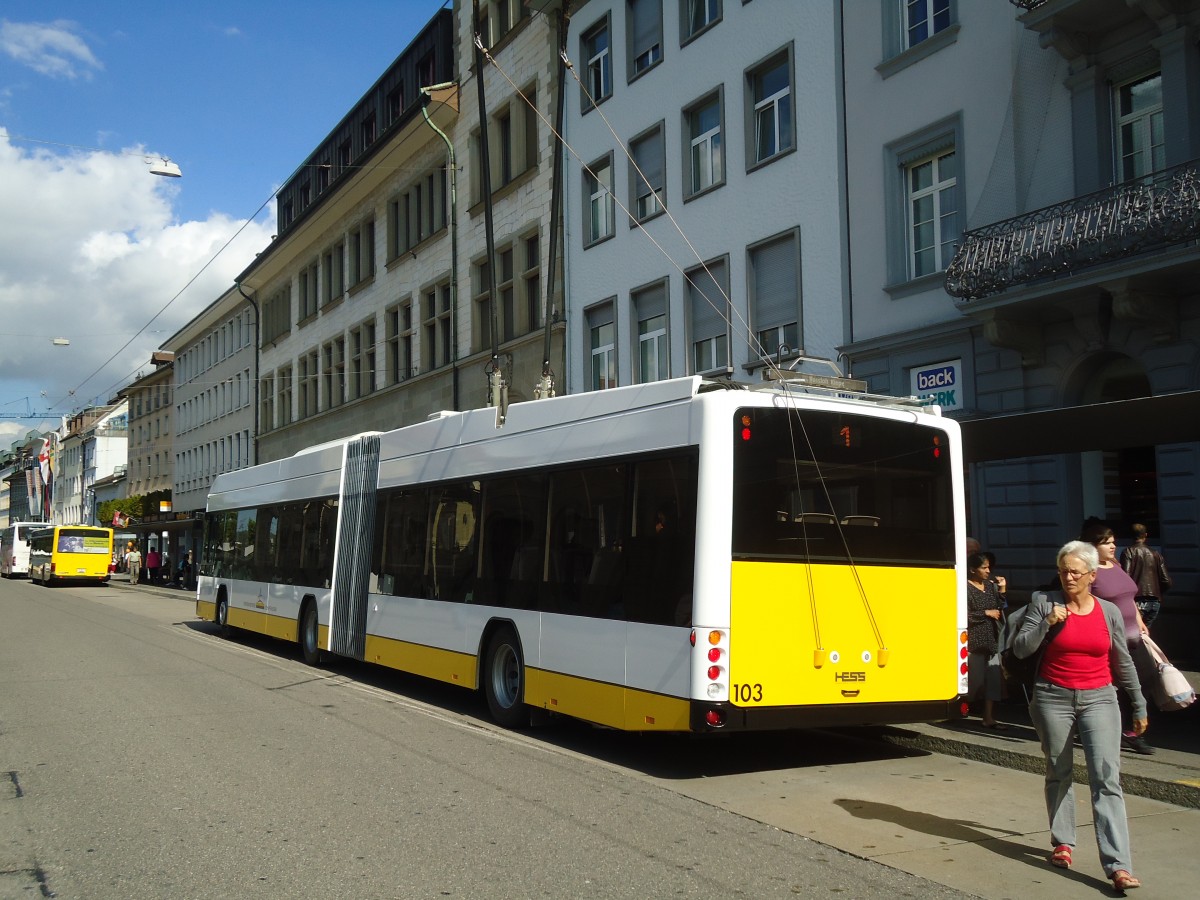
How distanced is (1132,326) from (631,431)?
7167mm

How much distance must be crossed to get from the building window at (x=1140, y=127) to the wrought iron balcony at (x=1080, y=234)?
508 mm

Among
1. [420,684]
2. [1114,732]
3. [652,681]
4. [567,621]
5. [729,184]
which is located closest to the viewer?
[1114,732]

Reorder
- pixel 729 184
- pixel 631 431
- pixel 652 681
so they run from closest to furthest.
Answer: pixel 652 681 → pixel 631 431 → pixel 729 184

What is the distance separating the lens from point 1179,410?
8828 millimetres

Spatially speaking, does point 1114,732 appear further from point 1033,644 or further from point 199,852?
point 199,852

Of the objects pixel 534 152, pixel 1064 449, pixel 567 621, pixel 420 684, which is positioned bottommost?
pixel 420 684

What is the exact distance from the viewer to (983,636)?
10.5 metres

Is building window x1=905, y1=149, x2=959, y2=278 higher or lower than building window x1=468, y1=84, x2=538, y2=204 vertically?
lower

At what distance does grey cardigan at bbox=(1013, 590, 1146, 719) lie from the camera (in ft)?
19.8

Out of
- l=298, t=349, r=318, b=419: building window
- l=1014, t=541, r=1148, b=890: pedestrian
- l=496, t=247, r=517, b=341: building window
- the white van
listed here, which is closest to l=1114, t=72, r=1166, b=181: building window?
l=1014, t=541, r=1148, b=890: pedestrian

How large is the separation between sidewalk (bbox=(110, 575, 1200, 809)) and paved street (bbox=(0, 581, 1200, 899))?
127 millimetres

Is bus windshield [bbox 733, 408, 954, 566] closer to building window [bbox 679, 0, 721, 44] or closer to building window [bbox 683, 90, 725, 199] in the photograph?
building window [bbox 683, 90, 725, 199]

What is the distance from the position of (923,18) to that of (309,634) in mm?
12312

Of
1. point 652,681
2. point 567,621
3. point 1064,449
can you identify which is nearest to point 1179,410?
point 1064,449
